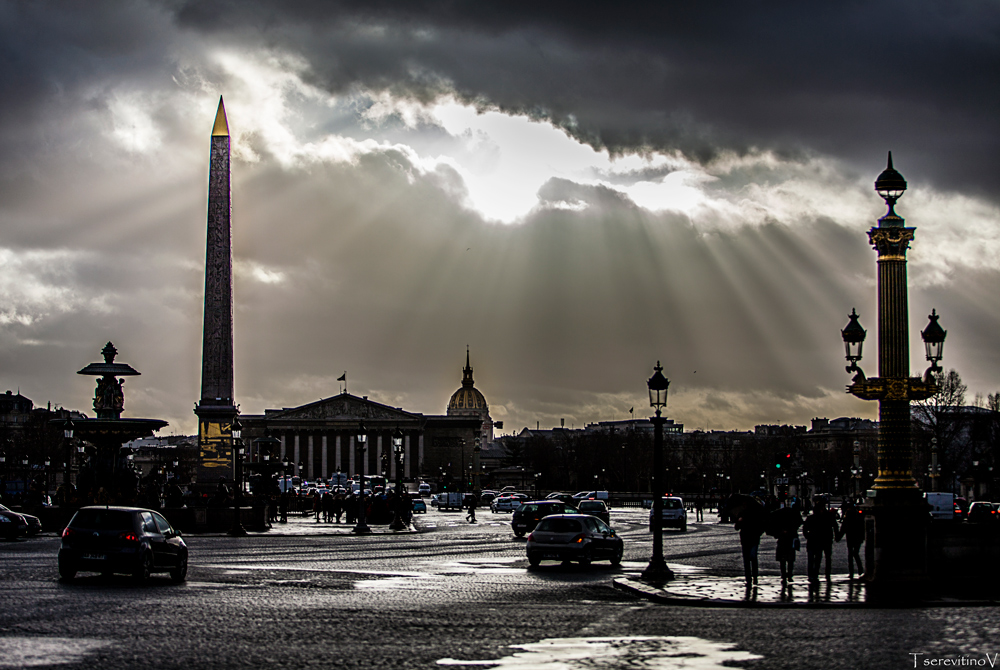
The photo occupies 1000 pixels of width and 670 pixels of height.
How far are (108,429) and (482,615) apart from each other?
3249 cm

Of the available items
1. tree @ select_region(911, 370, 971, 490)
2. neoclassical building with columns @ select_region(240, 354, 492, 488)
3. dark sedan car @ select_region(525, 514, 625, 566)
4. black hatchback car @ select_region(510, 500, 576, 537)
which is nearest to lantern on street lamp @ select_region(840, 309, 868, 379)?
dark sedan car @ select_region(525, 514, 625, 566)

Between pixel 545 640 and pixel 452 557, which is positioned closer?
pixel 545 640

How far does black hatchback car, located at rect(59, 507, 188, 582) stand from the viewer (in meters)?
20.6

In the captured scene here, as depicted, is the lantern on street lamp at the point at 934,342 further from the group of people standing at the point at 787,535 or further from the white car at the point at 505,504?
the white car at the point at 505,504

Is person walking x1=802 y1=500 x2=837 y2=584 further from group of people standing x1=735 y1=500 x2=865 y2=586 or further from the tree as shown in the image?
the tree

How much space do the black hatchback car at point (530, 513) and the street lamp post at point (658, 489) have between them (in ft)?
62.8

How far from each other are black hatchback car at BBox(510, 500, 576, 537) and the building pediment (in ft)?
449

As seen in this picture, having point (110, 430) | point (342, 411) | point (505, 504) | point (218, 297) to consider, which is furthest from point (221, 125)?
point (342, 411)

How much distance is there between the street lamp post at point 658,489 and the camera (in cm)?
2338

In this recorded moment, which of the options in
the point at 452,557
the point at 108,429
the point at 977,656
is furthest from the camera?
the point at 108,429

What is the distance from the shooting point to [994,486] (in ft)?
295

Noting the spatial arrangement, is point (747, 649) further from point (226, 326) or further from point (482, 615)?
point (226, 326)

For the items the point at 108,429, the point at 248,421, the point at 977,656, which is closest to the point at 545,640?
the point at 977,656

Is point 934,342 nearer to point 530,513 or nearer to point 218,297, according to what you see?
point 530,513
